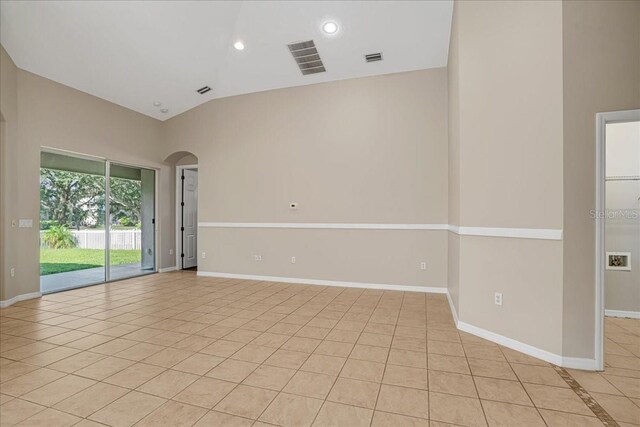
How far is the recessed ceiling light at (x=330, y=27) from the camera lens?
4.27 m

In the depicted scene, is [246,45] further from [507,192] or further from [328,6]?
[507,192]

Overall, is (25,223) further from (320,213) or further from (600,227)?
(600,227)

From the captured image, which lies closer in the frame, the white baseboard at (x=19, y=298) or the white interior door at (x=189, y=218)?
the white baseboard at (x=19, y=298)

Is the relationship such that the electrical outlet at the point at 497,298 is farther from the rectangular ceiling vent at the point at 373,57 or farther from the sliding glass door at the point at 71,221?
the sliding glass door at the point at 71,221

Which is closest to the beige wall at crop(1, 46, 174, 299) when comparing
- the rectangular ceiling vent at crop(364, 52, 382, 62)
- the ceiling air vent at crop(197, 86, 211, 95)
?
the ceiling air vent at crop(197, 86, 211, 95)

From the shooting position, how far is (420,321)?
3539mm

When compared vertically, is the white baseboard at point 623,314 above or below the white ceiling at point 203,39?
below

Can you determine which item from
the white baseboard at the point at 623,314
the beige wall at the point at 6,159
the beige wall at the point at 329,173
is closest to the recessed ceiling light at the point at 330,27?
the beige wall at the point at 329,173

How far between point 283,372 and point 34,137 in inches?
196

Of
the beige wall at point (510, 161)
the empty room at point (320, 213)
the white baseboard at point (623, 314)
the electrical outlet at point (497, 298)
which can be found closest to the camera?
the empty room at point (320, 213)

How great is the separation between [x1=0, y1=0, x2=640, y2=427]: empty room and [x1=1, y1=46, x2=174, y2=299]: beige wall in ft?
0.10

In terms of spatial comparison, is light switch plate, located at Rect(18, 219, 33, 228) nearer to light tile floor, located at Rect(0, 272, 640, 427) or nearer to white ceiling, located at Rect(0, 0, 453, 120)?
light tile floor, located at Rect(0, 272, 640, 427)

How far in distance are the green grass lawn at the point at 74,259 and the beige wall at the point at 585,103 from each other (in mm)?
6635

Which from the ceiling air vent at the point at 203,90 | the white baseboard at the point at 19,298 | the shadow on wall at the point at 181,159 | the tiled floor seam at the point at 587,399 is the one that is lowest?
the tiled floor seam at the point at 587,399
